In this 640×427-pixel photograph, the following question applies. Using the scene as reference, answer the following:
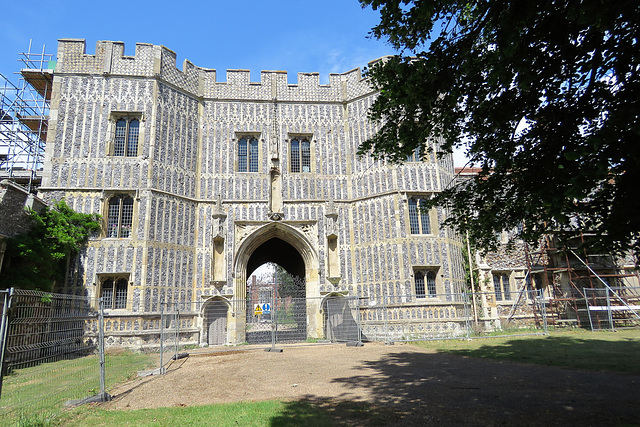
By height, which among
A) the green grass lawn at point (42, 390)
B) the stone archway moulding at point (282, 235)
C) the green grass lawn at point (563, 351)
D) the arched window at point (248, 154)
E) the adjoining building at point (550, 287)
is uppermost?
the arched window at point (248, 154)

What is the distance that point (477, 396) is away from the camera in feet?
18.4

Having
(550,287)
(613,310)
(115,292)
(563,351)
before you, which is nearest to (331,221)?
(115,292)

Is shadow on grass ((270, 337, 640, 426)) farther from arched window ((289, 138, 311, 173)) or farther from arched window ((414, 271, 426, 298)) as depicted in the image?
arched window ((289, 138, 311, 173))

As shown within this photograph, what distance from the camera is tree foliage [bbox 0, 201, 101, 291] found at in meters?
11.7

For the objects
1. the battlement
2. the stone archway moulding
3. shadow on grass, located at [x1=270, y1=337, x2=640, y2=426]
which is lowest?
shadow on grass, located at [x1=270, y1=337, x2=640, y2=426]

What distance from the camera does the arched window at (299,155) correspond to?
18.2 metres

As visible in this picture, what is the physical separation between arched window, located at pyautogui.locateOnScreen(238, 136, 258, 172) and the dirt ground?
31.6ft

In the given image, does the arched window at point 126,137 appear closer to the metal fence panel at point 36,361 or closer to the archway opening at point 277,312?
the archway opening at point 277,312

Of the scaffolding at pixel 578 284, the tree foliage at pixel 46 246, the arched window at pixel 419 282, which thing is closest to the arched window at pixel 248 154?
A: the tree foliage at pixel 46 246

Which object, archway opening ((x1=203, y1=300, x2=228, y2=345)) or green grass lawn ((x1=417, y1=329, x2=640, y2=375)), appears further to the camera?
archway opening ((x1=203, y1=300, x2=228, y2=345))

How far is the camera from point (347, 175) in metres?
18.1

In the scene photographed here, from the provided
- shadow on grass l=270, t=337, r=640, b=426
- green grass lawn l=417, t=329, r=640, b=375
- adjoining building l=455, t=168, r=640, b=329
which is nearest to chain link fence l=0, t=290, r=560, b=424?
adjoining building l=455, t=168, r=640, b=329

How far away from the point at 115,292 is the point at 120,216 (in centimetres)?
286

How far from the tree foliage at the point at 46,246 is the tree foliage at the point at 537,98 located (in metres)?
11.2
